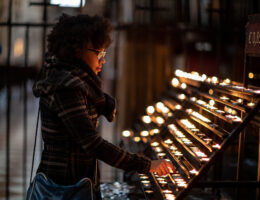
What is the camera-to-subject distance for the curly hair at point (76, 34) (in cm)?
231

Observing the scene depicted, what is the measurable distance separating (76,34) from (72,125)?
0.51 meters

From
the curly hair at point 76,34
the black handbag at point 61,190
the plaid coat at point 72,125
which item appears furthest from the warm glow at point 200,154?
the curly hair at point 76,34

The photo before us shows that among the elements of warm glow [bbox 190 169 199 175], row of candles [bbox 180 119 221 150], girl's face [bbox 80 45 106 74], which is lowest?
warm glow [bbox 190 169 199 175]

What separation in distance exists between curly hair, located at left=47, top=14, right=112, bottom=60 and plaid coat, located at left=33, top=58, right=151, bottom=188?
84mm

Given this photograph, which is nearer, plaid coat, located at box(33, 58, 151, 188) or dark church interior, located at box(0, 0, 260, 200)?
plaid coat, located at box(33, 58, 151, 188)

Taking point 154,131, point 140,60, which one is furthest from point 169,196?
point 140,60

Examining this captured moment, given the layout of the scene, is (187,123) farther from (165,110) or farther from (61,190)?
(61,190)

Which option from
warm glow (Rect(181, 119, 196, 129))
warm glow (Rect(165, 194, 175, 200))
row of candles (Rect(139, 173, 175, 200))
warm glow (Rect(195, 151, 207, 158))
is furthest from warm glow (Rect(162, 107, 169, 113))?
warm glow (Rect(165, 194, 175, 200))

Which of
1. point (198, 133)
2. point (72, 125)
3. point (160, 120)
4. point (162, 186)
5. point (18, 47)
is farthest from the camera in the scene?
point (18, 47)

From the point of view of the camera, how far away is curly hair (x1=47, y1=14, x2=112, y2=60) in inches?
91.0

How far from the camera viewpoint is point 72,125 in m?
2.20

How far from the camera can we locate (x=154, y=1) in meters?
6.80

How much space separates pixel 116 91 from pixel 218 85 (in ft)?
9.64

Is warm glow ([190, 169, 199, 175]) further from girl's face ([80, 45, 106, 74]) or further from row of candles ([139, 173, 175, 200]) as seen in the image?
girl's face ([80, 45, 106, 74])
